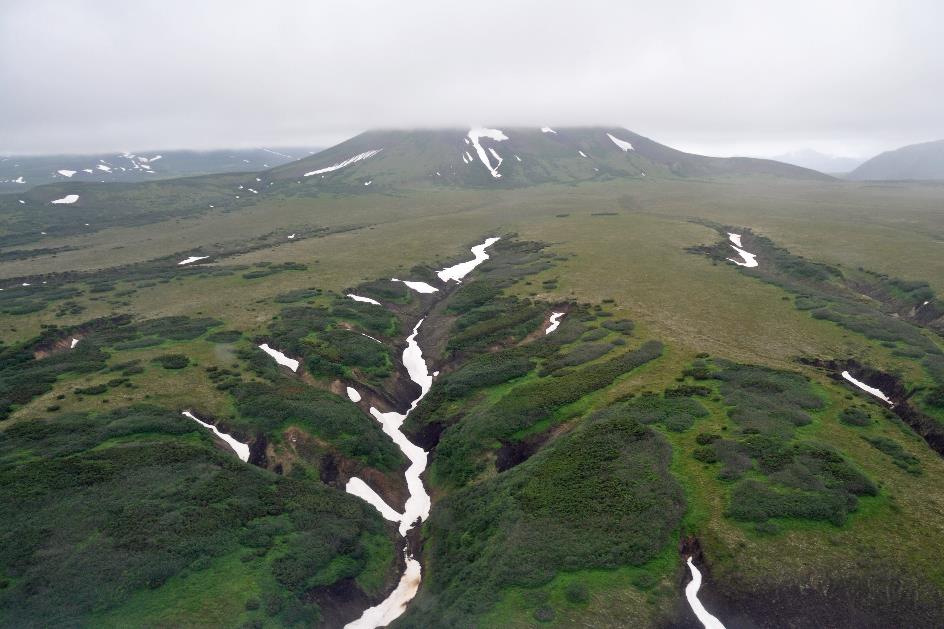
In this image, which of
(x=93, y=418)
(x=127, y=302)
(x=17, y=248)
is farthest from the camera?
(x=17, y=248)

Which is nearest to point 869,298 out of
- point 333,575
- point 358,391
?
point 358,391

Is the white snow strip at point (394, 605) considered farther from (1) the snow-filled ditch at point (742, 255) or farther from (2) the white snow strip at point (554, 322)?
(1) the snow-filled ditch at point (742, 255)

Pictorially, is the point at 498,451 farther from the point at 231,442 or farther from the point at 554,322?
the point at 554,322

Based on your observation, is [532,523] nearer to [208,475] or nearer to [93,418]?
[208,475]

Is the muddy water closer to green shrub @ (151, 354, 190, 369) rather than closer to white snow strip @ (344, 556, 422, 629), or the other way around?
white snow strip @ (344, 556, 422, 629)

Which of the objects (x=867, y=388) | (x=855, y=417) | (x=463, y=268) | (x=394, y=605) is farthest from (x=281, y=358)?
(x=867, y=388)
